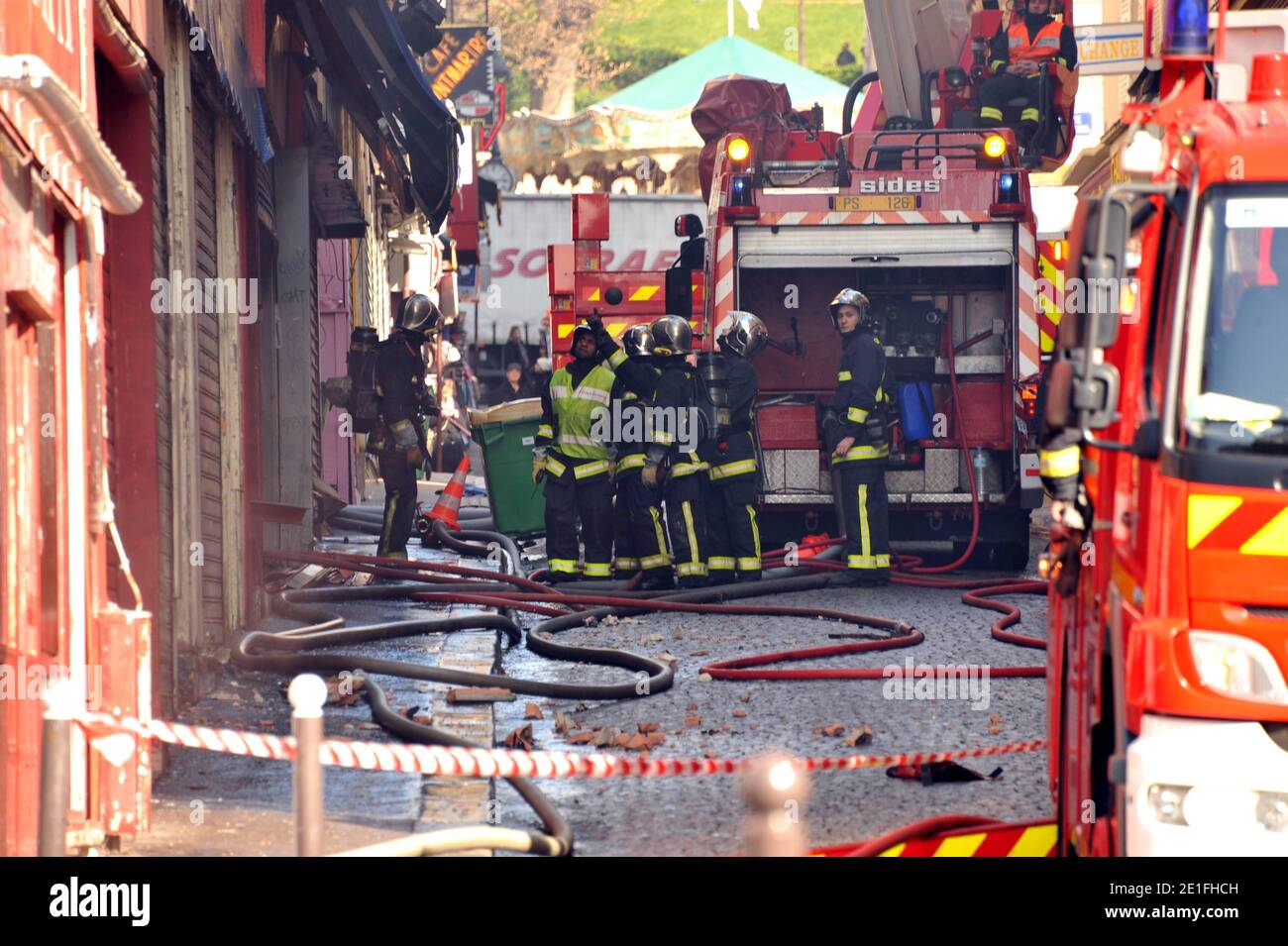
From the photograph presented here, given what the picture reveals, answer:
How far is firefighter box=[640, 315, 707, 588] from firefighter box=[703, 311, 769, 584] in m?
0.13

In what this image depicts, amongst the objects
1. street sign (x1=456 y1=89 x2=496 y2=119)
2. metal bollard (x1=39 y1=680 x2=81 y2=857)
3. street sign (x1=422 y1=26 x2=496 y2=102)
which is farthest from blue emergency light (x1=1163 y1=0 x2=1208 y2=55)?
street sign (x1=456 y1=89 x2=496 y2=119)

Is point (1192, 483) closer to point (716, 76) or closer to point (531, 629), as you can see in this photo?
point (531, 629)

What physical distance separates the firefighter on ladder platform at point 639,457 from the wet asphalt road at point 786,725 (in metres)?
1.19

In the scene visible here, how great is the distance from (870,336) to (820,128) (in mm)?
3627

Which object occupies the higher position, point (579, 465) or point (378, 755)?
point (579, 465)

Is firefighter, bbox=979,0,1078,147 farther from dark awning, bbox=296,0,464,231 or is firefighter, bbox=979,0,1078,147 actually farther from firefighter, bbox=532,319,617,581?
dark awning, bbox=296,0,464,231

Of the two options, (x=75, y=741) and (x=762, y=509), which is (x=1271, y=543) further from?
(x=762, y=509)

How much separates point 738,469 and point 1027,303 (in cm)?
242

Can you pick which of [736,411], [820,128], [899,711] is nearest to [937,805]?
[899,711]

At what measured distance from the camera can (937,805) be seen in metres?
6.65

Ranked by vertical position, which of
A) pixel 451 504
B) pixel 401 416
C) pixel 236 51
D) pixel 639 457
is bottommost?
pixel 451 504

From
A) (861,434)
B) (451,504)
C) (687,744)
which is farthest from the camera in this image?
(451,504)

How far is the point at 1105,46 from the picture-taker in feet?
41.5

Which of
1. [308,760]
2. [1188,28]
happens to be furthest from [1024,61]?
[308,760]
